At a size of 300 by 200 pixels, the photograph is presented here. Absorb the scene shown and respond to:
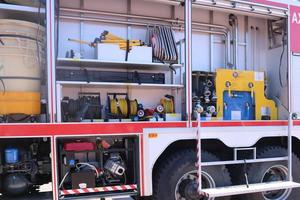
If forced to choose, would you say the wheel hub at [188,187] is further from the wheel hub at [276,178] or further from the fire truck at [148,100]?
the wheel hub at [276,178]

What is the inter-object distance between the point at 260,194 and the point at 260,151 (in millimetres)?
580

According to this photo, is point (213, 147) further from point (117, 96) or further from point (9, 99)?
point (9, 99)

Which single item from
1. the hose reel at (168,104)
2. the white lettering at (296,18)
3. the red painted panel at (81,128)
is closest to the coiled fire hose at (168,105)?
the hose reel at (168,104)

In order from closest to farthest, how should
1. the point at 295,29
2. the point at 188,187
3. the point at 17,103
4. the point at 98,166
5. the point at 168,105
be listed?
the point at 17,103
the point at 98,166
the point at 188,187
the point at 168,105
the point at 295,29

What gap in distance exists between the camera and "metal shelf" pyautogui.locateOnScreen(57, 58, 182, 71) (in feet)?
13.4

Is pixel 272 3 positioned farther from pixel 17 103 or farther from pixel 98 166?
pixel 17 103

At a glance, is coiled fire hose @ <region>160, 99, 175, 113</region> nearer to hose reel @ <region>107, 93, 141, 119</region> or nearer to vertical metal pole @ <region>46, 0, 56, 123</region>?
hose reel @ <region>107, 93, 141, 119</region>

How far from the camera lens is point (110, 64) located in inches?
171

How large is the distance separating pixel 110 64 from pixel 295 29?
9.09 feet

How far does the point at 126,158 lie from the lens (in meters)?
4.18

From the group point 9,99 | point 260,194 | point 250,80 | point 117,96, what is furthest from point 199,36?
point 9,99

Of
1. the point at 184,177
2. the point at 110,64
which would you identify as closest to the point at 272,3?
the point at 110,64

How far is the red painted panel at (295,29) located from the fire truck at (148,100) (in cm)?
1

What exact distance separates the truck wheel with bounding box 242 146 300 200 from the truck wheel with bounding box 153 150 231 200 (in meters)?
0.44
